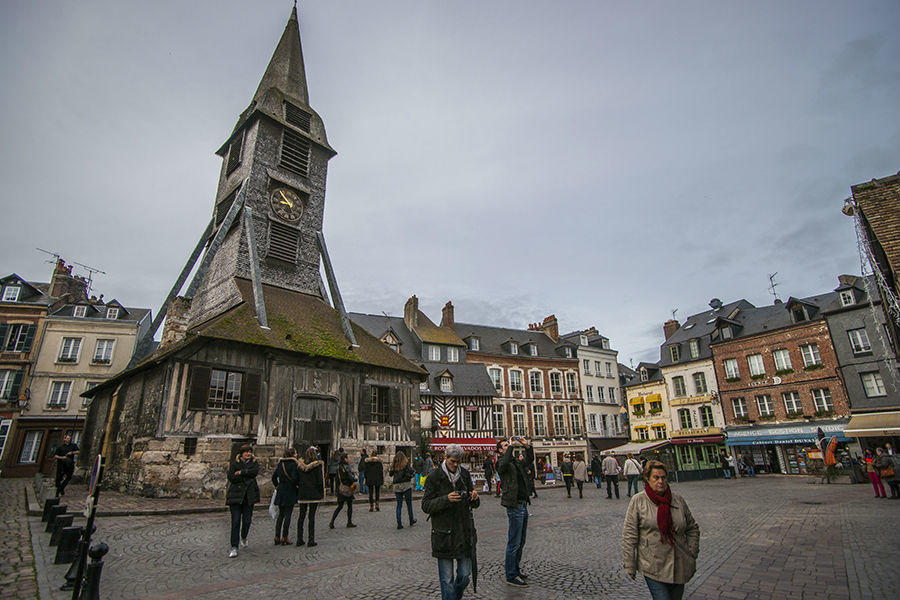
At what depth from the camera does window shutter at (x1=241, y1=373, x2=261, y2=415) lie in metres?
13.4

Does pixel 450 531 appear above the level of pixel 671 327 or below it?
below

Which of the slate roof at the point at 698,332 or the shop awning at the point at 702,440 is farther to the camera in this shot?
the slate roof at the point at 698,332

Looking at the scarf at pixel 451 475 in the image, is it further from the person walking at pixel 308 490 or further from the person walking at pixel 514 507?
the person walking at pixel 308 490

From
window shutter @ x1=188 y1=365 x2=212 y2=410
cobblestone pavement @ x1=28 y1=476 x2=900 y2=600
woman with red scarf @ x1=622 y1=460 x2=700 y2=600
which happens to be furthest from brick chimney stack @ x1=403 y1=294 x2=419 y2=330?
woman with red scarf @ x1=622 y1=460 x2=700 y2=600

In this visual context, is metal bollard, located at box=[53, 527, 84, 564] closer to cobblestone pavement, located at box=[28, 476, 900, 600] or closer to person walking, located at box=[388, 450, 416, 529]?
cobblestone pavement, located at box=[28, 476, 900, 600]

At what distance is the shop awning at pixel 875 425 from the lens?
18.2 m

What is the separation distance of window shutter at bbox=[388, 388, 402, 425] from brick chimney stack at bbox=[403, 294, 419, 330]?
12977 millimetres

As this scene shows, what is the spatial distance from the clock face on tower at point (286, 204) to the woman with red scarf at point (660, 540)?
1896 centimetres

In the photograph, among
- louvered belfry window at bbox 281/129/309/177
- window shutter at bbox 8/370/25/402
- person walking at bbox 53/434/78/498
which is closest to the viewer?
person walking at bbox 53/434/78/498

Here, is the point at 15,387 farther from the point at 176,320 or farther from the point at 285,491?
the point at 285,491

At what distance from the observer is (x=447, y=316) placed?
109ft

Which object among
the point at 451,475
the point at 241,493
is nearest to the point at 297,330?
the point at 241,493

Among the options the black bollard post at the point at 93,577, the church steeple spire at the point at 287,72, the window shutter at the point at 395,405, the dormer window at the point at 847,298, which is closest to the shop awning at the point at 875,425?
the dormer window at the point at 847,298

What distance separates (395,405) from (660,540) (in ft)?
48.0
